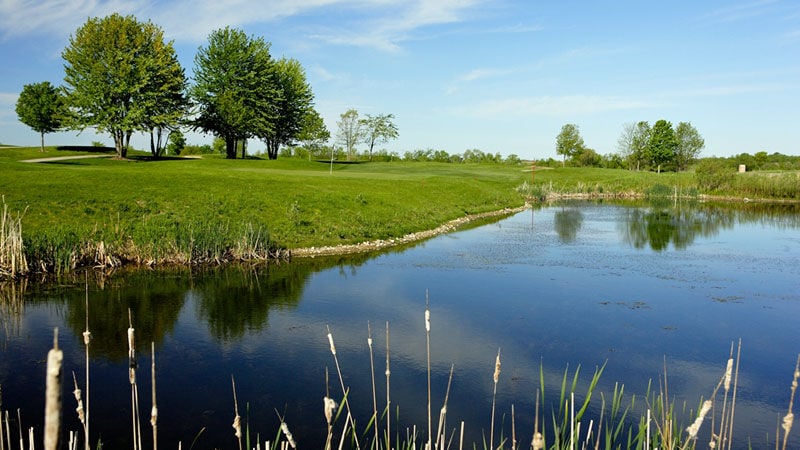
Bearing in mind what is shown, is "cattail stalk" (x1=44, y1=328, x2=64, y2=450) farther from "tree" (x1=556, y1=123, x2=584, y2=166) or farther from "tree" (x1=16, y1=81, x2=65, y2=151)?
"tree" (x1=556, y1=123, x2=584, y2=166)

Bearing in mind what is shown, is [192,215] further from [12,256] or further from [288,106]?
[288,106]

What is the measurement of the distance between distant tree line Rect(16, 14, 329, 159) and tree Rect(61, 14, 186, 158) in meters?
0.08

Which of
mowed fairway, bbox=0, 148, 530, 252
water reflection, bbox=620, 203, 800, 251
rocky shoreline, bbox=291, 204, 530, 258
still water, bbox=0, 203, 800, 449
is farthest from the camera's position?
water reflection, bbox=620, 203, 800, 251

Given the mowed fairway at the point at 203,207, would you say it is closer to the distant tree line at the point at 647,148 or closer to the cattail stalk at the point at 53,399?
the cattail stalk at the point at 53,399

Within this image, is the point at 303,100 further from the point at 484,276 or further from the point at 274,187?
the point at 484,276

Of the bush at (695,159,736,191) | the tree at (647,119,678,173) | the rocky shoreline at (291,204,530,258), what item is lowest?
the rocky shoreline at (291,204,530,258)

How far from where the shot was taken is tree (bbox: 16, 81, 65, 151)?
68125mm

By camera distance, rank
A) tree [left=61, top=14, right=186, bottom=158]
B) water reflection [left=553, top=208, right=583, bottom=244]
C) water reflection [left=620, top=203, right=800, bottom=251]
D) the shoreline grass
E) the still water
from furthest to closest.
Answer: tree [left=61, top=14, right=186, bottom=158] → water reflection [left=553, top=208, right=583, bottom=244] → water reflection [left=620, top=203, right=800, bottom=251] → the shoreline grass → the still water

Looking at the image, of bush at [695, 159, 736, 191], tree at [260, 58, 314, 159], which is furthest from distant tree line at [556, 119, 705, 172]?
tree at [260, 58, 314, 159]

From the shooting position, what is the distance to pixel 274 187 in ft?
100

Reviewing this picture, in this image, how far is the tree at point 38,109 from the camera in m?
68.1

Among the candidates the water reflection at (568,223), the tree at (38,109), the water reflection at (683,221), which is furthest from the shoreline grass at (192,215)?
Result: the tree at (38,109)

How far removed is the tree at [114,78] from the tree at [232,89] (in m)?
7.76

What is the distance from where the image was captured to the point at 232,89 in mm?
64062
